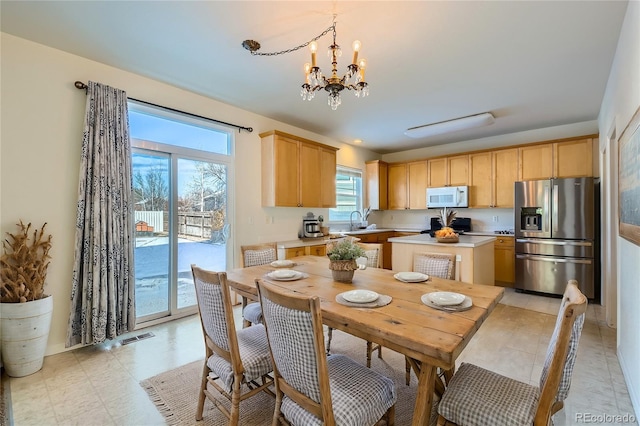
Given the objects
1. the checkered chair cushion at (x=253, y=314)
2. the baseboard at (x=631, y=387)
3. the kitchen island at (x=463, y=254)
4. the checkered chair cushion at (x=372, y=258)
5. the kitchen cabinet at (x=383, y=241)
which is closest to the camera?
the baseboard at (x=631, y=387)

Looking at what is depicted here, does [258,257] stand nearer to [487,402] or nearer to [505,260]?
[487,402]

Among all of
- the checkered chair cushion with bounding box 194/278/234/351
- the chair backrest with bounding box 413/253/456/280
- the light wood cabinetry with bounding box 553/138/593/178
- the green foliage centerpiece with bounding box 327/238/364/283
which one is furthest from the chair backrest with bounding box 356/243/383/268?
the light wood cabinetry with bounding box 553/138/593/178

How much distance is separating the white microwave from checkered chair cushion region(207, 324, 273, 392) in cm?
478

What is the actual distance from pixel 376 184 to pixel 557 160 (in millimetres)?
3074

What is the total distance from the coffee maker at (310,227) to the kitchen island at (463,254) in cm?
138

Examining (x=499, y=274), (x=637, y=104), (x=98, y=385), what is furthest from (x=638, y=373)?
(x=98, y=385)

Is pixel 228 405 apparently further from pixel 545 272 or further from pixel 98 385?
pixel 545 272

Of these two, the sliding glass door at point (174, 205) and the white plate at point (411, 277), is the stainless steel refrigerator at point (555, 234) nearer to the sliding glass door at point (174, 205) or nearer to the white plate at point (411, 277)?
the white plate at point (411, 277)

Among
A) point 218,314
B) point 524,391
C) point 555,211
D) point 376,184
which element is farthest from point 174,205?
point 555,211

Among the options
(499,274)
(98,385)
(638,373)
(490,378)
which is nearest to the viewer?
(490,378)

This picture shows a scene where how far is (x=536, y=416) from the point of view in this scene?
1137mm

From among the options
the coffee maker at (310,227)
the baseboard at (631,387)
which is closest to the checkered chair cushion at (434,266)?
the baseboard at (631,387)

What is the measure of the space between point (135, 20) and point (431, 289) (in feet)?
9.48

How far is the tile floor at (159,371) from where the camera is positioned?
1850 mm
